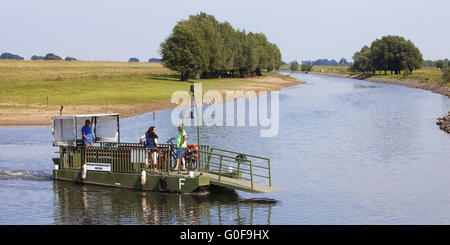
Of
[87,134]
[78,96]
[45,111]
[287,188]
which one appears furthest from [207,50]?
[287,188]

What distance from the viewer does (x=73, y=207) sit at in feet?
85.8

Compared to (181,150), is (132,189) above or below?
below

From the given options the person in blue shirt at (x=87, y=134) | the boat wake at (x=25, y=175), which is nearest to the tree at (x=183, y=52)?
the boat wake at (x=25, y=175)

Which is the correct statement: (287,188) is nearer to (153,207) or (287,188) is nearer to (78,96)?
(153,207)

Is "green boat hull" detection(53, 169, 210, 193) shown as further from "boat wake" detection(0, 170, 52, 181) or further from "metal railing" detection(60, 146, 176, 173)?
"boat wake" detection(0, 170, 52, 181)

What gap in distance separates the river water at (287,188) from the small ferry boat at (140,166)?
22.2 inches

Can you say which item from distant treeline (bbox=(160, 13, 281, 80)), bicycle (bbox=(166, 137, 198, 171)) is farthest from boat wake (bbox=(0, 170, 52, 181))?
distant treeline (bbox=(160, 13, 281, 80))

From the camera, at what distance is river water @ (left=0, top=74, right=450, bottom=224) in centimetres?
2467

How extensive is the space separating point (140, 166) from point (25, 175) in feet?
28.2

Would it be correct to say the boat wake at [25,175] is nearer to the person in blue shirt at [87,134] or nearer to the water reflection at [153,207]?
the water reflection at [153,207]

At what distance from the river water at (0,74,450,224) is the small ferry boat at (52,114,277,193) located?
22.2 inches

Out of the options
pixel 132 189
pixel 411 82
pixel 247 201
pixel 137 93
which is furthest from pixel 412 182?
pixel 411 82
